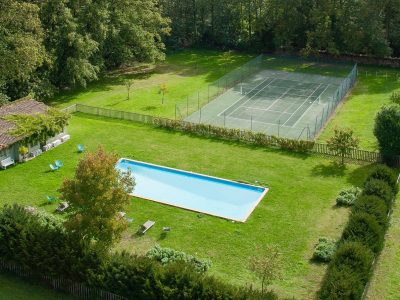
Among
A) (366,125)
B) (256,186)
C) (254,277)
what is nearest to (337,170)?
(256,186)

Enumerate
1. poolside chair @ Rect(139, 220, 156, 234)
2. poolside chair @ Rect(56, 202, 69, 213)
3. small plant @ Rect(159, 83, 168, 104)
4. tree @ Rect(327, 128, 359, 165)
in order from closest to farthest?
1. poolside chair @ Rect(139, 220, 156, 234)
2. poolside chair @ Rect(56, 202, 69, 213)
3. tree @ Rect(327, 128, 359, 165)
4. small plant @ Rect(159, 83, 168, 104)

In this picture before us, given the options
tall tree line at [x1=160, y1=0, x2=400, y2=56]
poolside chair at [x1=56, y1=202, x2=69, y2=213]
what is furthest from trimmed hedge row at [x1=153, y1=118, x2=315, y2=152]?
tall tree line at [x1=160, y1=0, x2=400, y2=56]

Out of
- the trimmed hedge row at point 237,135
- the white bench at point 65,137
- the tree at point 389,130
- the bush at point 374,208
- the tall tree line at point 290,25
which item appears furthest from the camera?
the tall tree line at point 290,25

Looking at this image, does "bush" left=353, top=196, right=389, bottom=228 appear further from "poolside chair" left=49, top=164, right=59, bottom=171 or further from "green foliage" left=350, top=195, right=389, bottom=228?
"poolside chair" left=49, top=164, right=59, bottom=171

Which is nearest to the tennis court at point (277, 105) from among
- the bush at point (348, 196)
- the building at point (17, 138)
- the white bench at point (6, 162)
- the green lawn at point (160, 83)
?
the green lawn at point (160, 83)

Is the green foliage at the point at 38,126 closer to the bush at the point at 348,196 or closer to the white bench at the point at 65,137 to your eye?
the white bench at the point at 65,137

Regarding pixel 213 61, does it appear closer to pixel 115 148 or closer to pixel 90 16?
pixel 90 16
